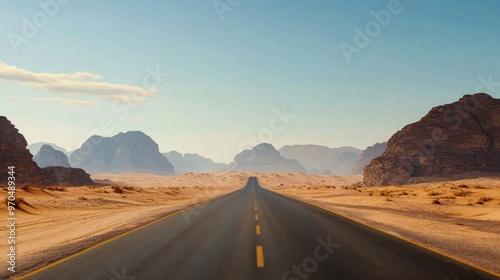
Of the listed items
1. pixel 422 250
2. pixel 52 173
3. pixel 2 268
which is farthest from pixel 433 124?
pixel 2 268

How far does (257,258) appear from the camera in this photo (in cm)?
917

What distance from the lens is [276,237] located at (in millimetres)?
12508

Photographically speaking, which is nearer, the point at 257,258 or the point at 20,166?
the point at 257,258

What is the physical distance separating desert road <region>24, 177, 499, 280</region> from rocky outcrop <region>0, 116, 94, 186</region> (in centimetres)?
5608

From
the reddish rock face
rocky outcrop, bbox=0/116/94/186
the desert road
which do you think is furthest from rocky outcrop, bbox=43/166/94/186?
the desert road

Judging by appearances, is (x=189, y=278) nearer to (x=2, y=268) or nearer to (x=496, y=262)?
(x=2, y=268)

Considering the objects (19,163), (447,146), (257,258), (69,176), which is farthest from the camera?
(447,146)

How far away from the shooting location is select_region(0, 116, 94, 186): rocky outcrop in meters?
64.2

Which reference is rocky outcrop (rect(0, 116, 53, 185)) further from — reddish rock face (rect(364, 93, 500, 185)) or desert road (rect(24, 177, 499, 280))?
reddish rock face (rect(364, 93, 500, 185))

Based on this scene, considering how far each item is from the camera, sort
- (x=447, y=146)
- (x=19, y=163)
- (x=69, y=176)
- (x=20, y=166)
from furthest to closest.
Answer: (x=447, y=146), (x=69, y=176), (x=19, y=163), (x=20, y=166)

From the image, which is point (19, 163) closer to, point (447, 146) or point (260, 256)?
point (260, 256)

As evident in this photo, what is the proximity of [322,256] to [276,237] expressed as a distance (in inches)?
128

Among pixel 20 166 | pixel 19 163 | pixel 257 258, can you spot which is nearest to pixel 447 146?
pixel 20 166

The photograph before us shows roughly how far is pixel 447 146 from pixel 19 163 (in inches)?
3954
